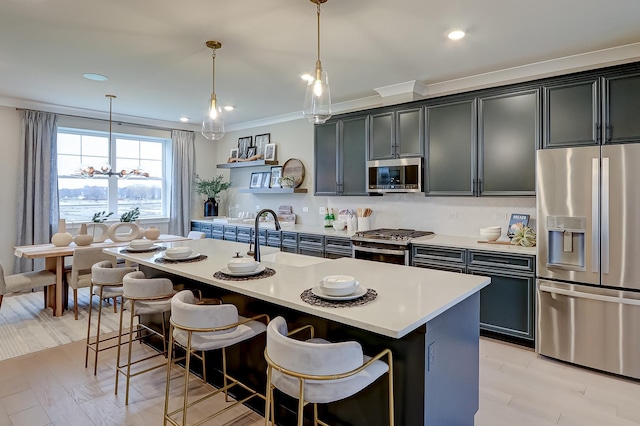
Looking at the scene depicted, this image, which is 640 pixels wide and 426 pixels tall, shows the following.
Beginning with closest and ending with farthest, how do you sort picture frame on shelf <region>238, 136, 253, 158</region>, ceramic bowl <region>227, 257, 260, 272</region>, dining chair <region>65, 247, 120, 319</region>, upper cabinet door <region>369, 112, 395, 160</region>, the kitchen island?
the kitchen island, ceramic bowl <region>227, 257, 260, 272</region>, dining chair <region>65, 247, 120, 319</region>, upper cabinet door <region>369, 112, 395, 160</region>, picture frame on shelf <region>238, 136, 253, 158</region>

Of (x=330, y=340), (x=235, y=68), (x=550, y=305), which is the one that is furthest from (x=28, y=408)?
(x=550, y=305)

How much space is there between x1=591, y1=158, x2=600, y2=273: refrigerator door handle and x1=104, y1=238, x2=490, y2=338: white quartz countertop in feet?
4.74

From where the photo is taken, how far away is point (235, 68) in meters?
3.87

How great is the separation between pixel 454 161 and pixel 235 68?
99.2 inches

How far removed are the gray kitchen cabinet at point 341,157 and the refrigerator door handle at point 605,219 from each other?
2533mm

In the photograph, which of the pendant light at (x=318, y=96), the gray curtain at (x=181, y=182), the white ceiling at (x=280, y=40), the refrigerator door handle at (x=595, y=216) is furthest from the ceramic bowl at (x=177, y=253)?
the gray curtain at (x=181, y=182)

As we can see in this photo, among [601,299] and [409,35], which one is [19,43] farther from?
[601,299]

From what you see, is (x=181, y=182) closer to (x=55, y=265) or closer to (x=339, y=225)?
(x=55, y=265)

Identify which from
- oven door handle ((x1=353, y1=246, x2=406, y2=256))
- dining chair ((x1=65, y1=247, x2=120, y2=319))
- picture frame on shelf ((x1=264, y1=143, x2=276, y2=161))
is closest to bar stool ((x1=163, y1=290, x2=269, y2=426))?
oven door handle ((x1=353, y1=246, x2=406, y2=256))

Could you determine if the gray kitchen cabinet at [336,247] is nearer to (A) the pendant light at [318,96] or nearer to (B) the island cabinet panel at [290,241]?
(B) the island cabinet panel at [290,241]

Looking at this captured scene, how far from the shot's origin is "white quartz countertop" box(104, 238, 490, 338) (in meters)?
1.51

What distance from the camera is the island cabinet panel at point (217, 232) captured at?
21.0ft

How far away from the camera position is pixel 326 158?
17.4ft

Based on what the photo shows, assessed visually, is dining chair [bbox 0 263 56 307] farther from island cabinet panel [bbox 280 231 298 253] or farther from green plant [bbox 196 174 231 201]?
green plant [bbox 196 174 231 201]
